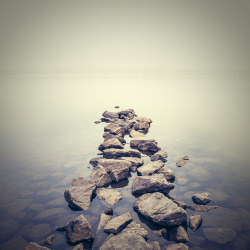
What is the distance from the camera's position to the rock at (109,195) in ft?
21.1

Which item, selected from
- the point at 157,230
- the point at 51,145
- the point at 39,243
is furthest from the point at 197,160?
the point at 51,145

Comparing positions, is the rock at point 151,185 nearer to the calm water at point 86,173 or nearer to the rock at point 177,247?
the calm water at point 86,173

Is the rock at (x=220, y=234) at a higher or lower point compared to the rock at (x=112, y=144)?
lower

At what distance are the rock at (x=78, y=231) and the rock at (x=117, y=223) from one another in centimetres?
48

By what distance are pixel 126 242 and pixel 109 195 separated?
2262mm

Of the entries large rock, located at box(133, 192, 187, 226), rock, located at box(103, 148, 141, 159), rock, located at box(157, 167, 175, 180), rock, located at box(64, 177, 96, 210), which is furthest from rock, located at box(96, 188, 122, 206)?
rock, located at box(103, 148, 141, 159)

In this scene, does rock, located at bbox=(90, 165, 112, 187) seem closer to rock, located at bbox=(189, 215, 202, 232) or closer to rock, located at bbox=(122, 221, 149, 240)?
rock, located at bbox=(122, 221, 149, 240)

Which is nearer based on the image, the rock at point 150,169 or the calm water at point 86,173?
the calm water at point 86,173

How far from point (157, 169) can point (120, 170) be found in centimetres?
157

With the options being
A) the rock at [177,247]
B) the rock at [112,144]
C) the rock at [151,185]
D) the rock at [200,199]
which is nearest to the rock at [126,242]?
the rock at [177,247]

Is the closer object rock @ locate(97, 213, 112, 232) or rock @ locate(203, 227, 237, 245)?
rock @ locate(203, 227, 237, 245)

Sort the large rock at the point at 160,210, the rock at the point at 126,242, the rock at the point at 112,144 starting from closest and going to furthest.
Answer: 1. the rock at the point at 126,242
2. the large rock at the point at 160,210
3. the rock at the point at 112,144

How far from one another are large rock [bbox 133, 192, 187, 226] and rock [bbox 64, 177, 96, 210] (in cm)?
160

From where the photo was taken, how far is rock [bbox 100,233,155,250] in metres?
4.40
